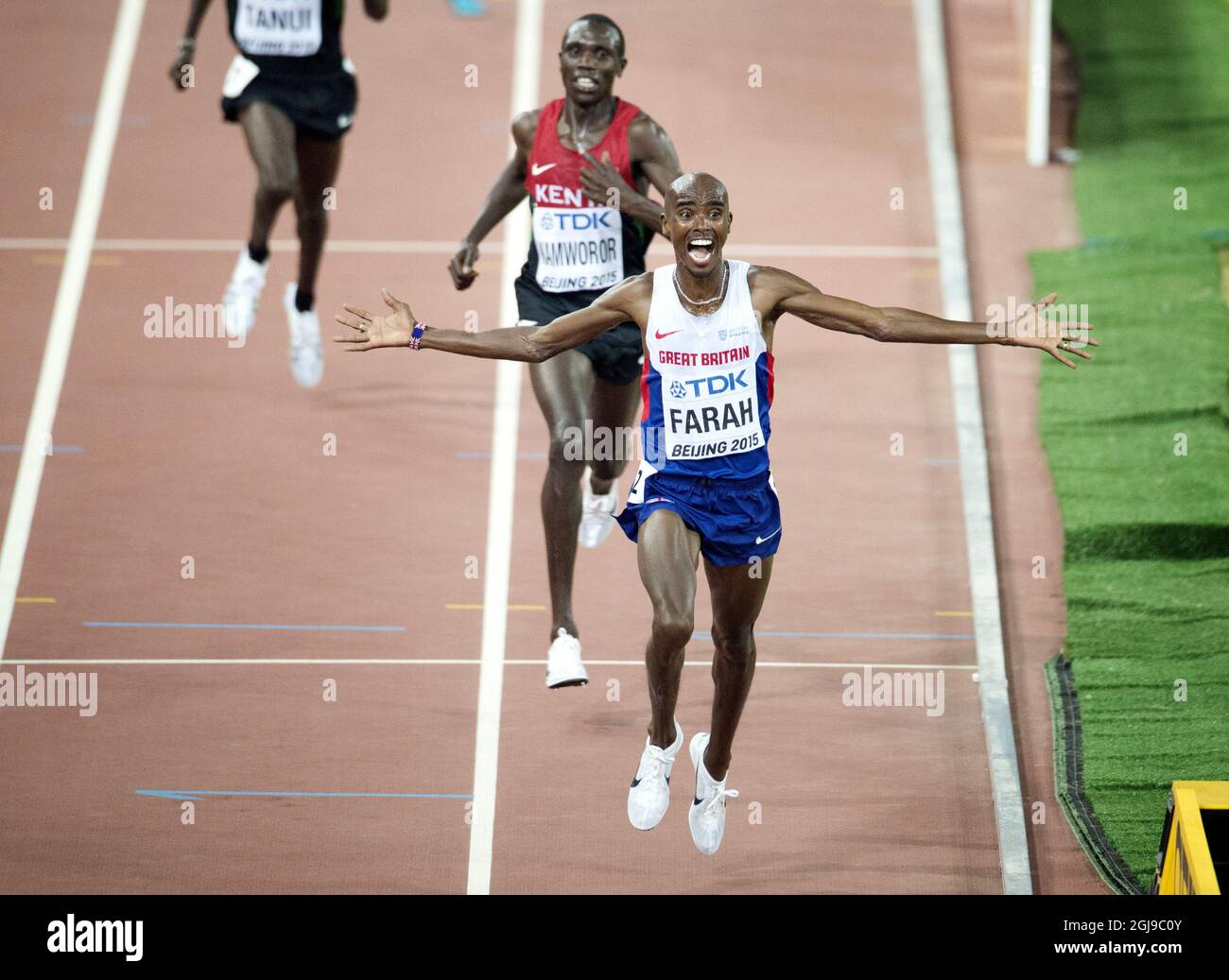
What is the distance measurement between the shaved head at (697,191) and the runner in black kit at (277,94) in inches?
137

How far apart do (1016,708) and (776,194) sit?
15.0ft

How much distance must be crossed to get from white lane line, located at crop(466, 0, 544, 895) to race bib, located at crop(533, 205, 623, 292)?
1.70m

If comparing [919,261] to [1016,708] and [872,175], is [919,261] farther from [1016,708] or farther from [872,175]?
[1016,708]

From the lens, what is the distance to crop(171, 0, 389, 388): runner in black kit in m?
9.93

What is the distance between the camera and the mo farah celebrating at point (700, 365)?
695 cm

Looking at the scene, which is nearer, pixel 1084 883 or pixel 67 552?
pixel 1084 883

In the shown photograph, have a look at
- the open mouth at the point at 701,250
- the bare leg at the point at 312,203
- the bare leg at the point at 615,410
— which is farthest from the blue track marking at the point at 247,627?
the open mouth at the point at 701,250

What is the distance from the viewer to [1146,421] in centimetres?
1075

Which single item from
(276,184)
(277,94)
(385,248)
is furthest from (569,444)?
(385,248)

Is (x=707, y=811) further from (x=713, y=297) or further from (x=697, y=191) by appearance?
(x=697, y=191)

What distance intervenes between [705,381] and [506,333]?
2.29 feet

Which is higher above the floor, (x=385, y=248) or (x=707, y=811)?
(x=385, y=248)
